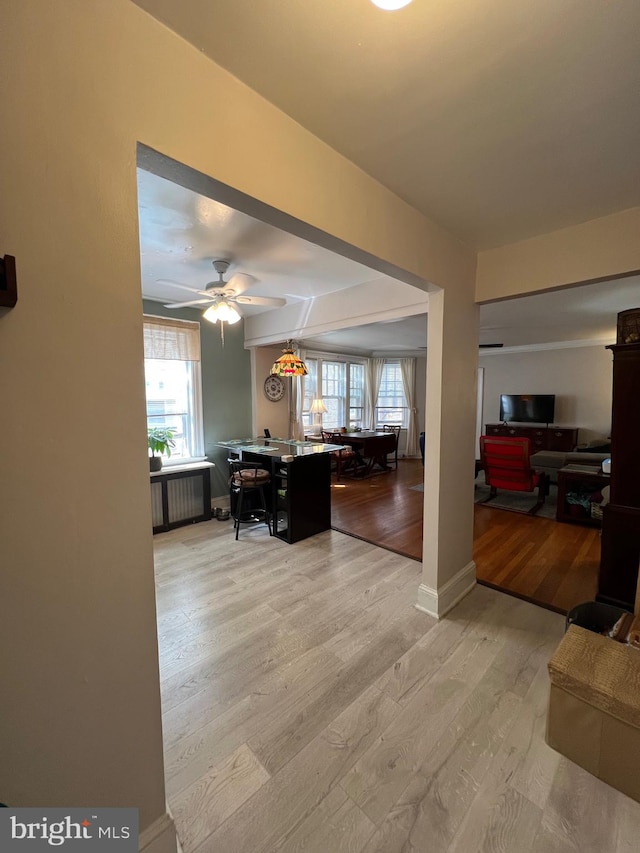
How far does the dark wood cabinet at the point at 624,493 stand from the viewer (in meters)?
2.08

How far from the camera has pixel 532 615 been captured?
231cm

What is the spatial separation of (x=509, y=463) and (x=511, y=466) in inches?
1.7

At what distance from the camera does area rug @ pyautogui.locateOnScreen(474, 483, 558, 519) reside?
4.37 m

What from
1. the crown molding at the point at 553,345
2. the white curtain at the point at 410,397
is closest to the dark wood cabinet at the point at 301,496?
the white curtain at the point at 410,397

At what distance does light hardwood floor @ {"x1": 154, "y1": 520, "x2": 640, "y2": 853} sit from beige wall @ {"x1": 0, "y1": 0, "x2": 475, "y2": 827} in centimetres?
47

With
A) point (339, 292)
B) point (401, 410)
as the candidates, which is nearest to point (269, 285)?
point (339, 292)

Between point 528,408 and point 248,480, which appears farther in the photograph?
point 528,408

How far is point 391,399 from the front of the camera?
821 centimetres

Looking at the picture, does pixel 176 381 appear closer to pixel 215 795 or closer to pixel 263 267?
pixel 263 267

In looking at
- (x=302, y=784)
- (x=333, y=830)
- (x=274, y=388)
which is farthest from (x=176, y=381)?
(x=333, y=830)

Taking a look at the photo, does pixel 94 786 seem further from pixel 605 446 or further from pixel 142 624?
pixel 605 446

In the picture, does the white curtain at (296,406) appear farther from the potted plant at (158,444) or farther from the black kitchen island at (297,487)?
the potted plant at (158,444)

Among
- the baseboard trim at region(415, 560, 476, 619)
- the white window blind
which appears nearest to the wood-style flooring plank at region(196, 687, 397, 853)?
the baseboard trim at region(415, 560, 476, 619)

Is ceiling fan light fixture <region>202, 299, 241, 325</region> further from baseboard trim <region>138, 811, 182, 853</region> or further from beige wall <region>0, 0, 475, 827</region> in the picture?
baseboard trim <region>138, 811, 182, 853</region>
